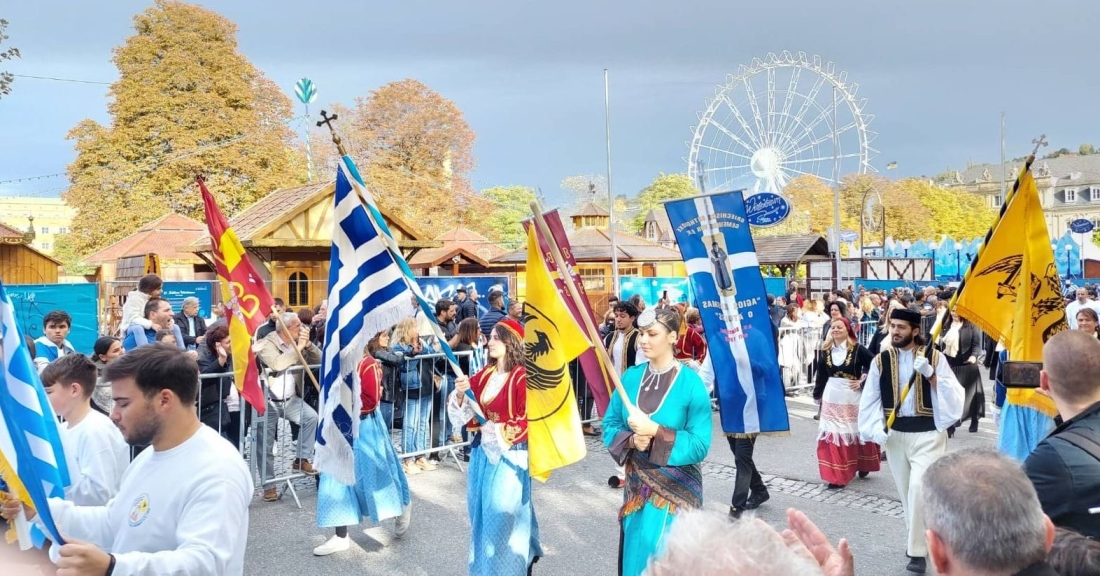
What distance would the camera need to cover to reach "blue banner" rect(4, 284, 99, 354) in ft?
47.1

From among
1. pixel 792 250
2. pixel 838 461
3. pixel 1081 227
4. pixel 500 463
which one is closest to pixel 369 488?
pixel 500 463

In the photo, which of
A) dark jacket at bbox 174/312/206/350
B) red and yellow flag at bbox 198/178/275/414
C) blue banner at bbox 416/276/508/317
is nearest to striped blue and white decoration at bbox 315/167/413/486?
red and yellow flag at bbox 198/178/275/414

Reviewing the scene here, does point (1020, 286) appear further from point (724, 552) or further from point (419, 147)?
point (419, 147)

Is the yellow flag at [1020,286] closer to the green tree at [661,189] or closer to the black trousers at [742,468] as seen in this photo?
the black trousers at [742,468]

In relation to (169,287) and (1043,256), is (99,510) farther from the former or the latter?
(169,287)

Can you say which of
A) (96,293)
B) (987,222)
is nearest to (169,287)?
(96,293)

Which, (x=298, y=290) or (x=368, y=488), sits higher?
(x=298, y=290)

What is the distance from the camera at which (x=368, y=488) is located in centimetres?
619

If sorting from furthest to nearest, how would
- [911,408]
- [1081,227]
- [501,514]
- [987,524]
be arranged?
1. [1081,227]
2. [911,408]
3. [501,514]
4. [987,524]

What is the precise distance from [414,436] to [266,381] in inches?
71.6

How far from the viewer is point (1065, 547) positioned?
2139 mm

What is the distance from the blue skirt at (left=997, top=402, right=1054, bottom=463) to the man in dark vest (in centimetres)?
67

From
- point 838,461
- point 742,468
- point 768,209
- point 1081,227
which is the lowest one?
point 838,461

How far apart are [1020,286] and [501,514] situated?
3.47 meters
